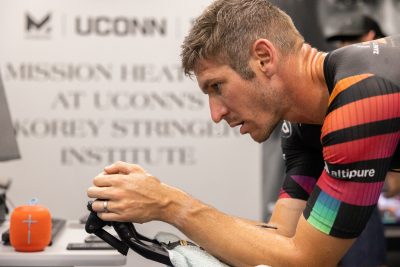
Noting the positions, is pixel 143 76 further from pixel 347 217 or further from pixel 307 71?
pixel 347 217

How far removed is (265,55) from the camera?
4.57 feet

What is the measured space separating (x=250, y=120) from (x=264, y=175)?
7.03 ft

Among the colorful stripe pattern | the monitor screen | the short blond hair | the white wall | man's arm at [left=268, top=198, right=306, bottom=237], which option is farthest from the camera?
the white wall

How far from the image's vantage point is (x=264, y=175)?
3568 millimetres

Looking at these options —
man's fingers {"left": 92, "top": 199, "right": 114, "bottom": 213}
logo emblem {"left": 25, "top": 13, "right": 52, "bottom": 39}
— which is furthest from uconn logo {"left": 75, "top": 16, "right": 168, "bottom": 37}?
man's fingers {"left": 92, "top": 199, "right": 114, "bottom": 213}

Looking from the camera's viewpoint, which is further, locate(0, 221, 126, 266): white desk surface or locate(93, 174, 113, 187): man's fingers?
locate(0, 221, 126, 266): white desk surface

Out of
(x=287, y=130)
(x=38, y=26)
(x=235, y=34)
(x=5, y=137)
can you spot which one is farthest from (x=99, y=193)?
(x=38, y=26)

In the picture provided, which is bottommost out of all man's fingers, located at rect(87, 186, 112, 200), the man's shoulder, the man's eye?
man's fingers, located at rect(87, 186, 112, 200)

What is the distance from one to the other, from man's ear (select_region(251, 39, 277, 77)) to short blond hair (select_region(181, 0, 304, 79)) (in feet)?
0.05

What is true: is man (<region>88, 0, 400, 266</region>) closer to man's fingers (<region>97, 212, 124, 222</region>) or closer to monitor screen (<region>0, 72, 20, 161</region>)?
man's fingers (<region>97, 212, 124, 222</region>)

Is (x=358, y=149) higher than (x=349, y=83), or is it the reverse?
(x=349, y=83)

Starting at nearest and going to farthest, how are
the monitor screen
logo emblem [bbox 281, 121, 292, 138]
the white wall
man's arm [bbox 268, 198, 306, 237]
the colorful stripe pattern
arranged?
the colorful stripe pattern
man's arm [bbox 268, 198, 306, 237]
logo emblem [bbox 281, 121, 292, 138]
the monitor screen
the white wall

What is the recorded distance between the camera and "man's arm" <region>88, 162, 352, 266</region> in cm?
126

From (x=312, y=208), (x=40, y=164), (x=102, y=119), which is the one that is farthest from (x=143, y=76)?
(x=312, y=208)
